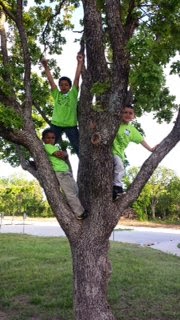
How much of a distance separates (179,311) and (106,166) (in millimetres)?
2878

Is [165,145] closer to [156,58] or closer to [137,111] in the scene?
[156,58]

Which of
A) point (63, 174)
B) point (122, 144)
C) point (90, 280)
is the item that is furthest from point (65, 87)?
point (90, 280)

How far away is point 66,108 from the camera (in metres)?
5.76

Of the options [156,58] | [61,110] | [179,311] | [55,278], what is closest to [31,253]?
[55,278]

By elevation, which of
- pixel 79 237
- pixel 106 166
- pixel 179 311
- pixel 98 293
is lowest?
pixel 179 311

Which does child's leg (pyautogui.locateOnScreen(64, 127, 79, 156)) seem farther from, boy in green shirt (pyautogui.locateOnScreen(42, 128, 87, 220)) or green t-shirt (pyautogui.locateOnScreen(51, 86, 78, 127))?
boy in green shirt (pyautogui.locateOnScreen(42, 128, 87, 220))

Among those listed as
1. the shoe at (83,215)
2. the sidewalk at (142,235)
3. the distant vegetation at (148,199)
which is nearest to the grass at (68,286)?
the shoe at (83,215)

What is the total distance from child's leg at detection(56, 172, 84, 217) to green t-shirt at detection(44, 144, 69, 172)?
0.19 ft

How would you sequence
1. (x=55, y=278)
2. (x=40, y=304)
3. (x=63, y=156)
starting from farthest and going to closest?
(x=55, y=278) → (x=40, y=304) → (x=63, y=156)

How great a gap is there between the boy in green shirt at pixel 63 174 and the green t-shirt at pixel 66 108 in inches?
8.7

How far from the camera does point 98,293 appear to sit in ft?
16.6

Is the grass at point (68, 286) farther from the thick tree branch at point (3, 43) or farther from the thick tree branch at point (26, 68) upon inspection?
the thick tree branch at point (3, 43)

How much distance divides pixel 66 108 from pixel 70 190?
110cm

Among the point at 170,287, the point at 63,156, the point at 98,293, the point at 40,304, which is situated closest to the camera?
the point at 98,293
